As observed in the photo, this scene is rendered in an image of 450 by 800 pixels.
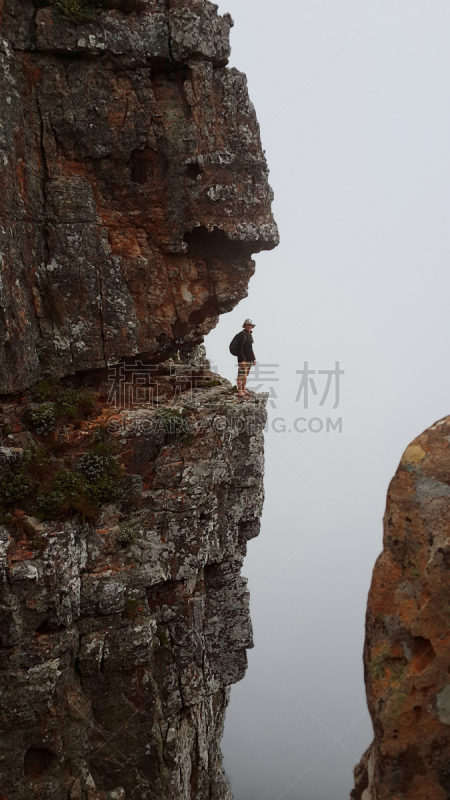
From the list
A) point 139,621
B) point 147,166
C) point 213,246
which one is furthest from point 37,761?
point 147,166

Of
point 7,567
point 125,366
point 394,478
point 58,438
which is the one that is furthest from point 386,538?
point 125,366

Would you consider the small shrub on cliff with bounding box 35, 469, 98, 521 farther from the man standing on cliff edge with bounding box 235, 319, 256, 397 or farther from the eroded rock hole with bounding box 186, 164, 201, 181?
the eroded rock hole with bounding box 186, 164, 201, 181

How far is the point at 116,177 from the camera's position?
60.4 feet

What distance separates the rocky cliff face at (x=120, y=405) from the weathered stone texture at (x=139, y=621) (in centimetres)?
5

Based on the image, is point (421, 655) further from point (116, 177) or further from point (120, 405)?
point (116, 177)

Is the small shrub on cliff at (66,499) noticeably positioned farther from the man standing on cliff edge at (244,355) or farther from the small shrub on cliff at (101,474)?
the man standing on cliff edge at (244,355)

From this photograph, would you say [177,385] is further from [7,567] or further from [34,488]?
[7,567]

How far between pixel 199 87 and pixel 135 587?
12.5 meters

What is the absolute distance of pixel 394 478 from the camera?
9047 mm

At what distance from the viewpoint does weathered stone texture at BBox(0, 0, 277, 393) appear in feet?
56.1

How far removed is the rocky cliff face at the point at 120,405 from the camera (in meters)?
16.0

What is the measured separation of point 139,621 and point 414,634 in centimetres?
966

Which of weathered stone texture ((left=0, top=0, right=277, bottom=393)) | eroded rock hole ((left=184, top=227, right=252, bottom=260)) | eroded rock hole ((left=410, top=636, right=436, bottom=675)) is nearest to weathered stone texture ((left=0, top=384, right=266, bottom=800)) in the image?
weathered stone texture ((left=0, top=0, right=277, bottom=393))

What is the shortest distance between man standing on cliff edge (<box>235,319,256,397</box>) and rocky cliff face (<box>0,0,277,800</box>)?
66 centimetres
